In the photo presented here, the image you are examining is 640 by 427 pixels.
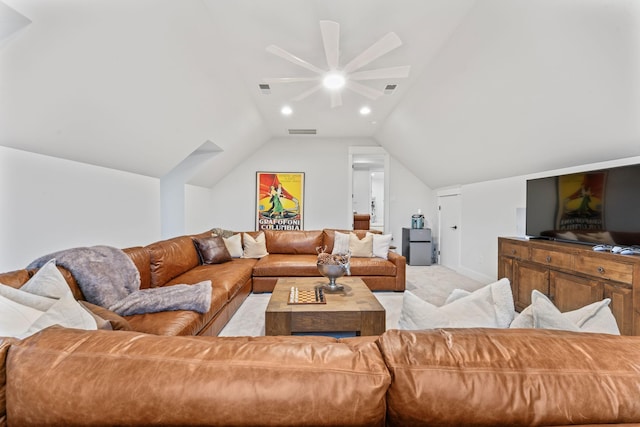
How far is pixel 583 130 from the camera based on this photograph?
246cm

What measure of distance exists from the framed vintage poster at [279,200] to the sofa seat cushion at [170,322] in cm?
405

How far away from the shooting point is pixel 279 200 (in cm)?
618

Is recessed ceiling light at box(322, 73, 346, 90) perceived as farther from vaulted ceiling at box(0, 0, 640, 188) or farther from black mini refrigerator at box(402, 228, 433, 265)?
black mini refrigerator at box(402, 228, 433, 265)

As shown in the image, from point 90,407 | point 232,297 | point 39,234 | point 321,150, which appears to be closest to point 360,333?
point 232,297

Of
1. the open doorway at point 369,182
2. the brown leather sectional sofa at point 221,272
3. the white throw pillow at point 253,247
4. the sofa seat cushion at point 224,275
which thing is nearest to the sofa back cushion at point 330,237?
the brown leather sectional sofa at point 221,272

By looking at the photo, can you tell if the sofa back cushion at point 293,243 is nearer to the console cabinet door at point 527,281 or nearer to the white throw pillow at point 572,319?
the console cabinet door at point 527,281

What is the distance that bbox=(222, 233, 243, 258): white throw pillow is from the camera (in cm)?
416

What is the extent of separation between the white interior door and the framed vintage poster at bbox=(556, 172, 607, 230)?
2.39 m

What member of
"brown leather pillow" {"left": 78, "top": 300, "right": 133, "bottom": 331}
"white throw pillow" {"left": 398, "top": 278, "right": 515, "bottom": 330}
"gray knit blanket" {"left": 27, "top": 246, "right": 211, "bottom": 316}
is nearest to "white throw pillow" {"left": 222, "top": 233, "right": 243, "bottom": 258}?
"gray knit blanket" {"left": 27, "top": 246, "right": 211, "bottom": 316}

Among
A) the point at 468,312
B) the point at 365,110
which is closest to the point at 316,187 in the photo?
the point at 365,110

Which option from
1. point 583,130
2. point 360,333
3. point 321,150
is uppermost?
point 321,150

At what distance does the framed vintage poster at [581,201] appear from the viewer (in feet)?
8.14

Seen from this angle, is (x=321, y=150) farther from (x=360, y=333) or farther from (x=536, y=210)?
(x=360, y=333)

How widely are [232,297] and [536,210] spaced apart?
3.55 meters
